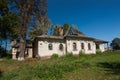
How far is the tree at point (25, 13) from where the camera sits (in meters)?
23.0

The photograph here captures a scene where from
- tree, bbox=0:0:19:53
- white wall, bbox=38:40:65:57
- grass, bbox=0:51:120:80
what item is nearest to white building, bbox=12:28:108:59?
white wall, bbox=38:40:65:57

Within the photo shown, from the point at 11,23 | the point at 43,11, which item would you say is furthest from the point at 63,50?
the point at 11,23

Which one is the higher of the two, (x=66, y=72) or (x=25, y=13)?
(x=25, y=13)

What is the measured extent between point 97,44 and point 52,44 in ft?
40.1

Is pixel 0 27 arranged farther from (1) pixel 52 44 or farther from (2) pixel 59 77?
(2) pixel 59 77

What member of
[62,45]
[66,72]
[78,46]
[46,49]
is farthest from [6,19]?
[66,72]

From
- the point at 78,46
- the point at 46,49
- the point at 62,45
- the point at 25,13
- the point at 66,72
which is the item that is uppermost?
the point at 25,13

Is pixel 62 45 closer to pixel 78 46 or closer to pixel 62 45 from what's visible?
pixel 62 45

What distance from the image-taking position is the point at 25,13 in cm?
2339

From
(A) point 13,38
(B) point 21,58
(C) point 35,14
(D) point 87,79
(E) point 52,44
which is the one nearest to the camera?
(D) point 87,79

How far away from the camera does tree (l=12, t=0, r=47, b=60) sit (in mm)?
22984

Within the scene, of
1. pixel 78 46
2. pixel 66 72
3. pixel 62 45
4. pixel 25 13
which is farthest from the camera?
pixel 78 46

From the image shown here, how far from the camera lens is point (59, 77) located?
907 centimetres

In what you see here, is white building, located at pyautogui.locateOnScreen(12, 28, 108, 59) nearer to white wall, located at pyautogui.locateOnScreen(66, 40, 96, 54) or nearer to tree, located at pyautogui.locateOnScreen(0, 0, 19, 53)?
white wall, located at pyautogui.locateOnScreen(66, 40, 96, 54)
